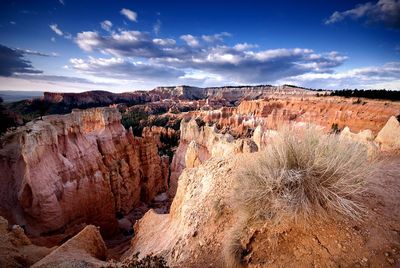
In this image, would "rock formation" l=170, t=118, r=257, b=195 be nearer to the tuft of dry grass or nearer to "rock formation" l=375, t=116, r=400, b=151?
"rock formation" l=375, t=116, r=400, b=151

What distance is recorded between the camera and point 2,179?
1329 centimetres

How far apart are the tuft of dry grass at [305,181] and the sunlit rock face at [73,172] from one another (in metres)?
14.0

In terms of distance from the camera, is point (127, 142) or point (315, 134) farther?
point (127, 142)

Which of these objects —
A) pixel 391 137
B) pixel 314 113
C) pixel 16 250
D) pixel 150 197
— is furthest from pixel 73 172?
pixel 314 113

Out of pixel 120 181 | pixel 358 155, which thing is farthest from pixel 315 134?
pixel 120 181

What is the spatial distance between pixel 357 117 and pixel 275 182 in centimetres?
4275

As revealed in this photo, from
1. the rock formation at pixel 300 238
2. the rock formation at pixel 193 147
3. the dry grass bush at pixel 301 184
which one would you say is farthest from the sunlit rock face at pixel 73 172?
the dry grass bush at pixel 301 184

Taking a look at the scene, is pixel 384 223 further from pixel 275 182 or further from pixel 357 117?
pixel 357 117

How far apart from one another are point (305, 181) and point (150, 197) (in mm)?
24197

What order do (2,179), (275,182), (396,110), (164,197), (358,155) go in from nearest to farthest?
1. (275,182)
2. (358,155)
3. (2,179)
4. (164,197)
5. (396,110)

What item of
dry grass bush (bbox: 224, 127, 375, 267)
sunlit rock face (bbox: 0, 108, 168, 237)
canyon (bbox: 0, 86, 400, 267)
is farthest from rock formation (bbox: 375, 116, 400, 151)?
sunlit rock face (bbox: 0, 108, 168, 237)

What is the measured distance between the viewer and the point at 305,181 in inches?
142

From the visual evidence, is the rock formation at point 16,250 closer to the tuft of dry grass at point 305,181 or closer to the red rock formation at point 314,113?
the tuft of dry grass at point 305,181

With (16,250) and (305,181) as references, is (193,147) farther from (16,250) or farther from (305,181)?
(305,181)
